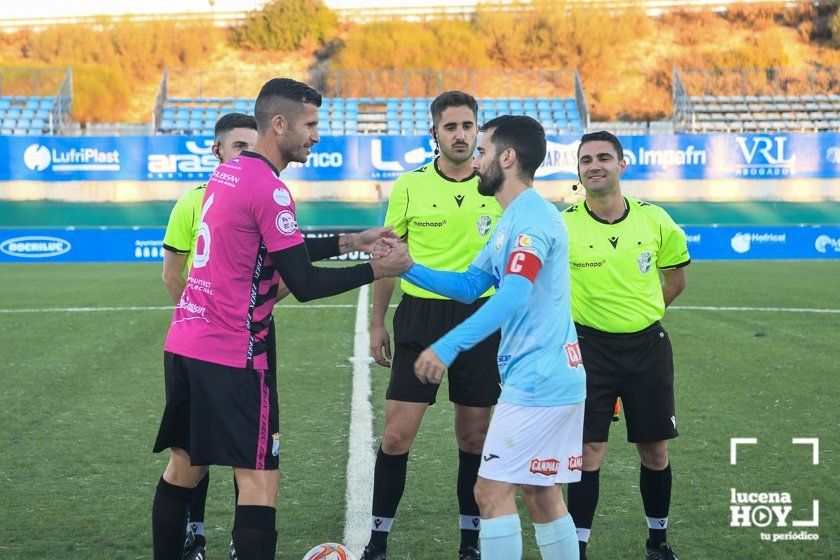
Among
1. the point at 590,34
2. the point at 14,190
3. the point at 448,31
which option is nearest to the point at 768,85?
the point at 590,34

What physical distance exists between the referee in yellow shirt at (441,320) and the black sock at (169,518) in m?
1.03

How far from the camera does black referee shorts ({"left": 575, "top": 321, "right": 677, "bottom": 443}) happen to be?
16.3ft

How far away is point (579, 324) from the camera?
5.11m

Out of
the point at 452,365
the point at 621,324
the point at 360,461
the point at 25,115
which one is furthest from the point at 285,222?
the point at 25,115

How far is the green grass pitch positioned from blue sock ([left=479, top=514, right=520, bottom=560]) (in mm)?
1186

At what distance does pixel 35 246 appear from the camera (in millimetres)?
23266

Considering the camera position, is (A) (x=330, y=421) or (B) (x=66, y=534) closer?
(B) (x=66, y=534)

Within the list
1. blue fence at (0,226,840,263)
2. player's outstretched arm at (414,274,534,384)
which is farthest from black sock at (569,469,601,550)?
blue fence at (0,226,840,263)

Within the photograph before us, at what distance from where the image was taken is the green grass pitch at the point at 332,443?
5227 millimetres

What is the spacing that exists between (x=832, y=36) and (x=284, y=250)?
54.3 m

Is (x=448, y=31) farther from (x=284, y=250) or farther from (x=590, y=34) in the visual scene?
(x=284, y=250)

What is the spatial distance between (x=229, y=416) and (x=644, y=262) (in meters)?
2.30

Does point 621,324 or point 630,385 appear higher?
point 621,324

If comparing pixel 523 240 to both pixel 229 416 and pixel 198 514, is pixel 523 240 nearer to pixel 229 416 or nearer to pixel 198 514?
pixel 229 416
